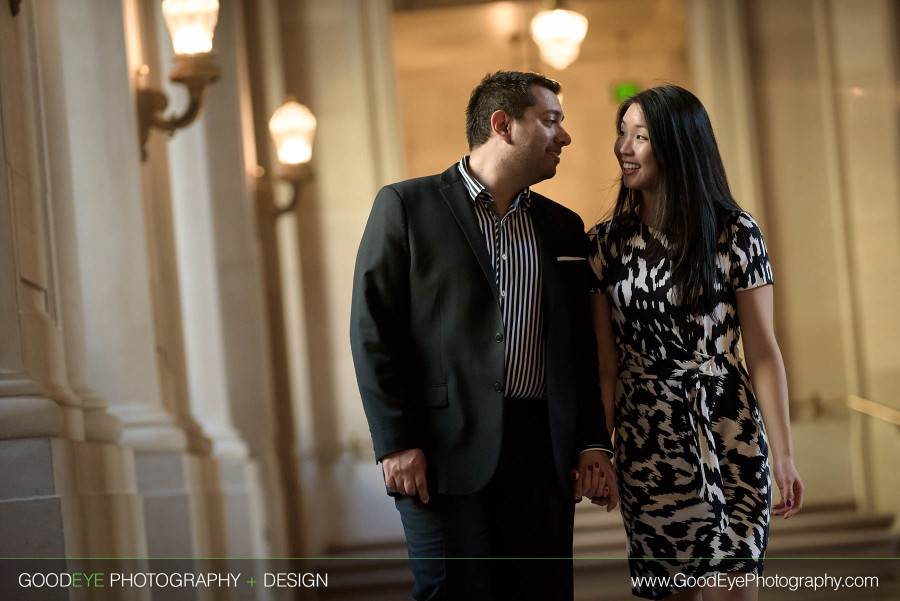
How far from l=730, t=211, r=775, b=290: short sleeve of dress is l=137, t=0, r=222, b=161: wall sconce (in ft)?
11.8

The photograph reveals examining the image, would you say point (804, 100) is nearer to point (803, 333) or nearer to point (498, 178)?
point (803, 333)

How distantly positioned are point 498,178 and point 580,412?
0.71 m

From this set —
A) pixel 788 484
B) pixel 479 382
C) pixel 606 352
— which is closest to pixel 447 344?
pixel 479 382

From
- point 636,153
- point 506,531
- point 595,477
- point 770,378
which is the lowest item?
point 506,531

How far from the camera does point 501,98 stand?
3.10 metres

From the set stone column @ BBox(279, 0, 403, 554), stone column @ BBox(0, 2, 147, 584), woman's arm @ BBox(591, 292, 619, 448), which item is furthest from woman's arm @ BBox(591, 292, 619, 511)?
stone column @ BBox(279, 0, 403, 554)

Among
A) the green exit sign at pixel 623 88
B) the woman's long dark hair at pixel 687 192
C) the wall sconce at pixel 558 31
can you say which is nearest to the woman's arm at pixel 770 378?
the woman's long dark hair at pixel 687 192

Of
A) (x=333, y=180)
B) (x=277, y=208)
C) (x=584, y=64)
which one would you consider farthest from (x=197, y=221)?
(x=584, y=64)

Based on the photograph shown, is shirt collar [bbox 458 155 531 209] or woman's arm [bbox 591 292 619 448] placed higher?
shirt collar [bbox 458 155 531 209]

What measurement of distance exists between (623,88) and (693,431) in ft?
31.3

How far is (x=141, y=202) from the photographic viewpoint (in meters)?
5.47

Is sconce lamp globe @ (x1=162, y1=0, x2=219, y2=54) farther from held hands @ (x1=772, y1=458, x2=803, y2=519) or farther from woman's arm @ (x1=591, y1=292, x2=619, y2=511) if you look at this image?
held hands @ (x1=772, y1=458, x2=803, y2=519)

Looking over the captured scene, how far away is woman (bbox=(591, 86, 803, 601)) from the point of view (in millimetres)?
2902

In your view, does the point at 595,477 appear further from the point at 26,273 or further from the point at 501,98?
the point at 26,273
